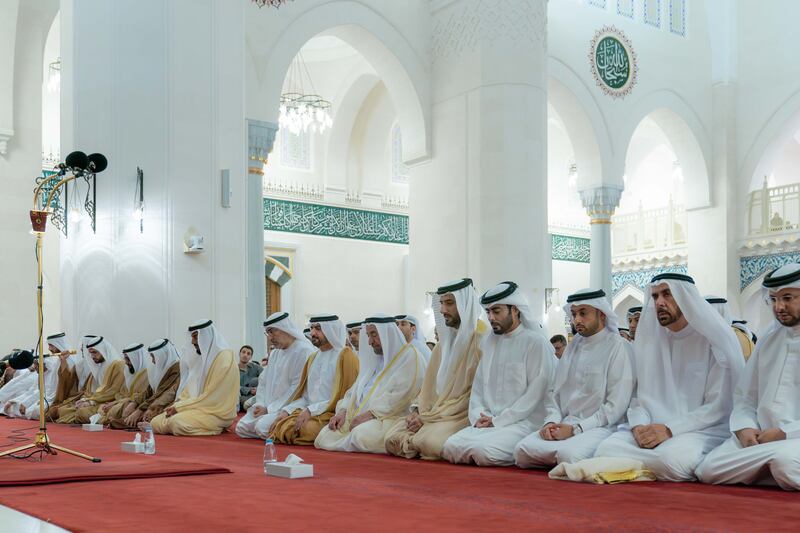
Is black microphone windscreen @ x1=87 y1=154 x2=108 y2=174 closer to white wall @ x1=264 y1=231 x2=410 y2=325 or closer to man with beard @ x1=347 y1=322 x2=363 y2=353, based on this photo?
man with beard @ x1=347 y1=322 x2=363 y2=353

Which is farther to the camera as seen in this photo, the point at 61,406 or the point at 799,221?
the point at 799,221

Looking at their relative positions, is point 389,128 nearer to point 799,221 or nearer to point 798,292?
point 799,221

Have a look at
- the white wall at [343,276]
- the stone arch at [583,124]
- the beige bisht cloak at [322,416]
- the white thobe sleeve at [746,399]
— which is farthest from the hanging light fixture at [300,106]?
the white thobe sleeve at [746,399]

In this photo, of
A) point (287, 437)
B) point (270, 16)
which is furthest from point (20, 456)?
point (270, 16)

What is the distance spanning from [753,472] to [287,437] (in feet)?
9.69

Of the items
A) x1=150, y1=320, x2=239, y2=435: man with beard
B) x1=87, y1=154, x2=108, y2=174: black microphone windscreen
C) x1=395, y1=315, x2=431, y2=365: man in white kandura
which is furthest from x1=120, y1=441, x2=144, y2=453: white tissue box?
x1=395, y1=315, x2=431, y2=365: man in white kandura

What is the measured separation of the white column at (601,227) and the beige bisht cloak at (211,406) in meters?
6.39

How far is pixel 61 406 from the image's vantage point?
297 inches

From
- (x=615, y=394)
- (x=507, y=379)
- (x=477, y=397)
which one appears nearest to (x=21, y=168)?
(x=477, y=397)

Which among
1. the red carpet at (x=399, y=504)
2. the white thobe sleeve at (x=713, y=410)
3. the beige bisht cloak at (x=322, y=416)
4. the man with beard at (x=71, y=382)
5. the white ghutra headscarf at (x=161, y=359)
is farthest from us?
the man with beard at (x=71, y=382)

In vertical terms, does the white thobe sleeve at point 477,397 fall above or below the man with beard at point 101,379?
above

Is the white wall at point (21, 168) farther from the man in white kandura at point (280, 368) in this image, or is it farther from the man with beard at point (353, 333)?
the man with beard at point (353, 333)

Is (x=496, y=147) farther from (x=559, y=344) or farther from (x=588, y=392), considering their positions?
(x=588, y=392)

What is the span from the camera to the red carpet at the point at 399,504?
2469 millimetres
